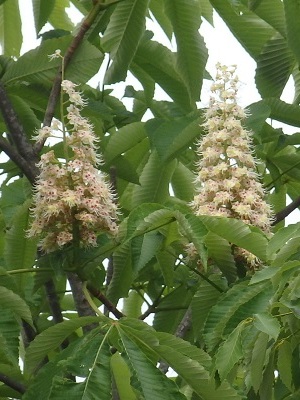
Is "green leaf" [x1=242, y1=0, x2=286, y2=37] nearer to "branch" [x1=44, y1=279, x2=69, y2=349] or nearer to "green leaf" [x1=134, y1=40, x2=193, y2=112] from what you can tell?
"green leaf" [x1=134, y1=40, x2=193, y2=112]

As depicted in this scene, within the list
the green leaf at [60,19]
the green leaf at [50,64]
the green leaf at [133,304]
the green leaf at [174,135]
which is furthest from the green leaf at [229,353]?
the green leaf at [60,19]

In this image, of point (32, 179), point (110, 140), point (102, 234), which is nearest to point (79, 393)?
point (102, 234)

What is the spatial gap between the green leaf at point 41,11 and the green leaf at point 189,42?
0.48 meters

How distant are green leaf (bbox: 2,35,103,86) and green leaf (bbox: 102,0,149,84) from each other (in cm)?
8

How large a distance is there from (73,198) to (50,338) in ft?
1.20

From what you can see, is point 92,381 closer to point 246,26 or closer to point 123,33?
point 123,33

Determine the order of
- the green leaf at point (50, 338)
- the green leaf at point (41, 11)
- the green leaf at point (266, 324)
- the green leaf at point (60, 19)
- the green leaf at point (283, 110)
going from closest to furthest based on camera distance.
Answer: the green leaf at point (266, 324)
the green leaf at point (50, 338)
the green leaf at point (283, 110)
the green leaf at point (41, 11)
the green leaf at point (60, 19)

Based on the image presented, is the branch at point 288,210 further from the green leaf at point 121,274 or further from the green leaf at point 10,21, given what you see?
the green leaf at point 10,21

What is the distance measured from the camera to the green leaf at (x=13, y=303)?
271 centimetres

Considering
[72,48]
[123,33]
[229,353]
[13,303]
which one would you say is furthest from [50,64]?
[229,353]

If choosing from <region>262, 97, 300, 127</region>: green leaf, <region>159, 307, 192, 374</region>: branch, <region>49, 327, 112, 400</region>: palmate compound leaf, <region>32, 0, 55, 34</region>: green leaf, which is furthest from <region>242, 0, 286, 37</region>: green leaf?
<region>49, 327, 112, 400</region>: palmate compound leaf

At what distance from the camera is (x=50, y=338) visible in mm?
2654

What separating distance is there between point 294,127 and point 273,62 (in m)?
0.27

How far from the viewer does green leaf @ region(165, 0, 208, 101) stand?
11.1ft
